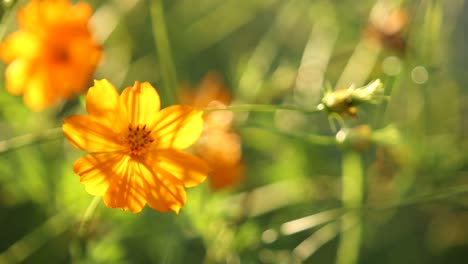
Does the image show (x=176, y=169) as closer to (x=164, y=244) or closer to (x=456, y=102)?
(x=164, y=244)

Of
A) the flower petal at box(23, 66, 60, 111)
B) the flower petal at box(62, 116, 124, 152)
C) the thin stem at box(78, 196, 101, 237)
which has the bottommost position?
the thin stem at box(78, 196, 101, 237)

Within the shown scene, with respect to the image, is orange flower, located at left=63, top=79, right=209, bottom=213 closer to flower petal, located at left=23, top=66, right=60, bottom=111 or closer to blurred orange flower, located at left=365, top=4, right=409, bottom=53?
flower petal, located at left=23, top=66, right=60, bottom=111

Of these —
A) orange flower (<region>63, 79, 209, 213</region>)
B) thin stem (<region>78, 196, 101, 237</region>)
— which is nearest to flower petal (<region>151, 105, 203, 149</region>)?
orange flower (<region>63, 79, 209, 213</region>)

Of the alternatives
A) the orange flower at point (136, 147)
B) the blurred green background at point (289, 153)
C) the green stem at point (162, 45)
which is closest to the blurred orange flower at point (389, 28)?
the blurred green background at point (289, 153)

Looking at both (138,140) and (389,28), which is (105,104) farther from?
(389,28)

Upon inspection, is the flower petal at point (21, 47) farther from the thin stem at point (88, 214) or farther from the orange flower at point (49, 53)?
the thin stem at point (88, 214)

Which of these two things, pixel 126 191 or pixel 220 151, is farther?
pixel 220 151

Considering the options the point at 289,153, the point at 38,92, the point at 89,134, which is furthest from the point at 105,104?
the point at 289,153
